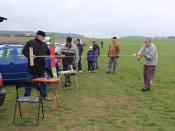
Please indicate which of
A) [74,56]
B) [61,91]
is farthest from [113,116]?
[74,56]

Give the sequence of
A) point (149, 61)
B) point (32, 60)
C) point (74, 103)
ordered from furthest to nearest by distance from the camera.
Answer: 1. point (149, 61)
2. point (74, 103)
3. point (32, 60)

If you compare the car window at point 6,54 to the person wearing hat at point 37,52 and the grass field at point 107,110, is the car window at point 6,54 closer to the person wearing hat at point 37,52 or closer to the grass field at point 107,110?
the grass field at point 107,110

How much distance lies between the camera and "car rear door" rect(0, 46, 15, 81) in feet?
28.3

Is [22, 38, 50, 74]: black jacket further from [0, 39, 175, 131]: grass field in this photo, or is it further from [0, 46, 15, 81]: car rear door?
[0, 46, 15, 81]: car rear door

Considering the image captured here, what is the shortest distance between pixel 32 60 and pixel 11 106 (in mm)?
1334

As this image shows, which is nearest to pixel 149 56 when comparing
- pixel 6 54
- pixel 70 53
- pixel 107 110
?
pixel 70 53

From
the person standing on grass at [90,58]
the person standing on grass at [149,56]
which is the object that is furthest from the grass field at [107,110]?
the person standing on grass at [90,58]

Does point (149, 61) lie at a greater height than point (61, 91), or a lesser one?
greater

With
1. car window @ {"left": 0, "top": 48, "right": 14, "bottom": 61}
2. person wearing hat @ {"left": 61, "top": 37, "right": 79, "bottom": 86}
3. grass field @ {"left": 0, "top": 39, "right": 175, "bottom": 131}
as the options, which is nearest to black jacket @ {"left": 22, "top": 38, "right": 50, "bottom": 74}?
grass field @ {"left": 0, "top": 39, "right": 175, "bottom": 131}

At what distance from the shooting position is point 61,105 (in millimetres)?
6676

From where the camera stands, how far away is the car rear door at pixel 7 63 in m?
8.62

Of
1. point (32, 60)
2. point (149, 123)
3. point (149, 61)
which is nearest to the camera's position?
point (149, 123)

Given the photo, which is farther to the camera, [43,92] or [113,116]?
[43,92]

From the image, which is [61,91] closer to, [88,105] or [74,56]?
[74,56]
